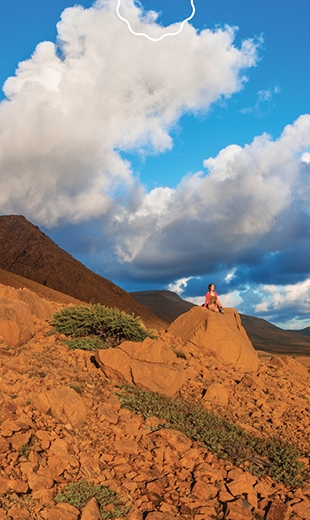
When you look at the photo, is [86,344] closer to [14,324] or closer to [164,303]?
[14,324]

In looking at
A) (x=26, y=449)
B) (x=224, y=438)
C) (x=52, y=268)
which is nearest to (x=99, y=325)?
(x=224, y=438)

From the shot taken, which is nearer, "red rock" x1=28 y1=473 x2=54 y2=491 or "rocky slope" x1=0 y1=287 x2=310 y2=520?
"red rock" x1=28 y1=473 x2=54 y2=491

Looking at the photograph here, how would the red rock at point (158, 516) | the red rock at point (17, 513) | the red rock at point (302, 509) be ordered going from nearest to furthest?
the red rock at point (17, 513) < the red rock at point (158, 516) < the red rock at point (302, 509)

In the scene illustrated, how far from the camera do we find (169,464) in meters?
6.41

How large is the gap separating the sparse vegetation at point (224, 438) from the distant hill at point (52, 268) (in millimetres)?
50047

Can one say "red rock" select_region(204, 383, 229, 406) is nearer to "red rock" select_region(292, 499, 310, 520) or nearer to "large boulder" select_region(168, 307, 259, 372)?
"red rock" select_region(292, 499, 310, 520)

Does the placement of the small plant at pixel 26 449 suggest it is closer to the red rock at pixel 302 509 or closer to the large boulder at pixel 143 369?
the large boulder at pixel 143 369

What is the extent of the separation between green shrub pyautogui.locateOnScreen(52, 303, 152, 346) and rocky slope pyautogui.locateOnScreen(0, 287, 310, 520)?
65.5 inches

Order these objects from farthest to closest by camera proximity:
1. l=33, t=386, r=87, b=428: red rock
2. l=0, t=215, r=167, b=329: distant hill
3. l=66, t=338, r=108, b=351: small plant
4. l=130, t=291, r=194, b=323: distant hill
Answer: l=130, t=291, r=194, b=323: distant hill → l=0, t=215, r=167, b=329: distant hill → l=66, t=338, r=108, b=351: small plant → l=33, t=386, r=87, b=428: red rock

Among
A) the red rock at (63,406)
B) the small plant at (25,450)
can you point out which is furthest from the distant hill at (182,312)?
the small plant at (25,450)

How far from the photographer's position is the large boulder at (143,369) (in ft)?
29.7

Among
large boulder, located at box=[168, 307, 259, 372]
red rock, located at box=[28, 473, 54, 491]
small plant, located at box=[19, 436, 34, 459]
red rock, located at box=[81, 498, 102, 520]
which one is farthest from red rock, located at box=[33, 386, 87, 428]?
large boulder, located at box=[168, 307, 259, 372]

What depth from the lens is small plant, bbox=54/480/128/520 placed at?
5.17 meters

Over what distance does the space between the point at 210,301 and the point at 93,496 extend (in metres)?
10.5
